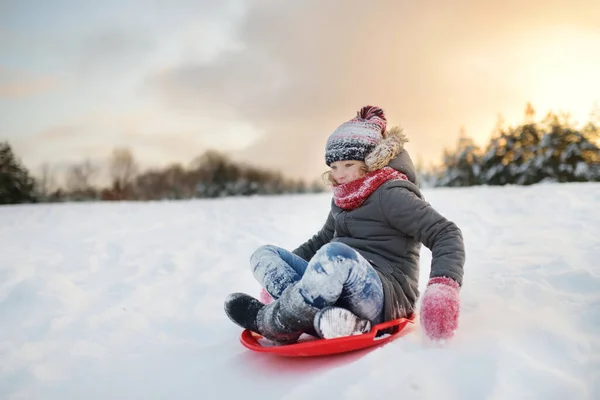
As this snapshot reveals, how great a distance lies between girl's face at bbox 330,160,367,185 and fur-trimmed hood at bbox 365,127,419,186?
40 millimetres

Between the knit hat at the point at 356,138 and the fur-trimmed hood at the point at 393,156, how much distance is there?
0.04 meters

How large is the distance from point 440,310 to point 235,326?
1076 millimetres

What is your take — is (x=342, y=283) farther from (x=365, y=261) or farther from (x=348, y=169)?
(x=348, y=169)

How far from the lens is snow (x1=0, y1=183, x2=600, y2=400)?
4.55ft

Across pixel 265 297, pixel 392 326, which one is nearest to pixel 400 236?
pixel 392 326

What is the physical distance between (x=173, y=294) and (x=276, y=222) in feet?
6.77

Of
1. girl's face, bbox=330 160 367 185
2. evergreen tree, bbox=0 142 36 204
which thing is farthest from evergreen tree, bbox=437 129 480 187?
girl's face, bbox=330 160 367 185

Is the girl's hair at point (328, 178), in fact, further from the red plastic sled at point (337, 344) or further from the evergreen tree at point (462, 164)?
the evergreen tree at point (462, 164)

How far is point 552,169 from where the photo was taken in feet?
39.8

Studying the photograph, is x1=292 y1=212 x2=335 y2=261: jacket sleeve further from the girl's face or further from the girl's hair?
the girl's face

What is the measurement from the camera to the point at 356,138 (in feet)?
6.56

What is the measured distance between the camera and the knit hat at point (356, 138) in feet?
6.54

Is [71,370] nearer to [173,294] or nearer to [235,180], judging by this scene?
[173,294]

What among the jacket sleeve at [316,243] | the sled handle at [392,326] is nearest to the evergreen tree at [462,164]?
the jacket sleeve at [316,243]
